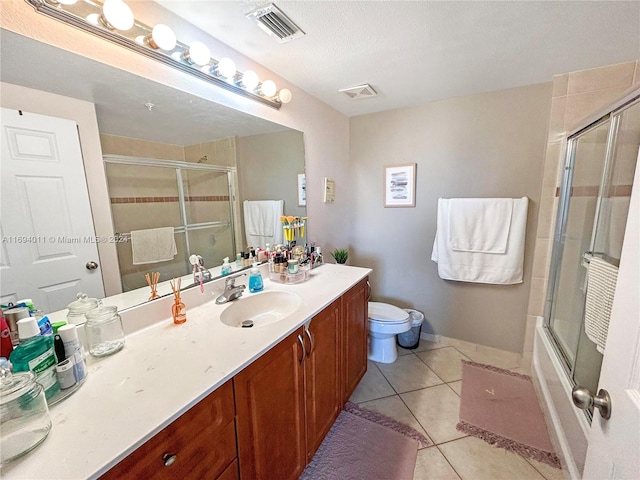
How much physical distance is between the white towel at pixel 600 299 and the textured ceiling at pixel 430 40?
1.12 m

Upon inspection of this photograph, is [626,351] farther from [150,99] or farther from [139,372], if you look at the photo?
[150,99]

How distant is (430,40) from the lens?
1364 mm

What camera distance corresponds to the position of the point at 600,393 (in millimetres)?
627

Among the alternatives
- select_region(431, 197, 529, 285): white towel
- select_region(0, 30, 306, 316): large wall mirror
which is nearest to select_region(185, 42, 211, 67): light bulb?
select_region(0, 30, 306, 316): large wall mirror

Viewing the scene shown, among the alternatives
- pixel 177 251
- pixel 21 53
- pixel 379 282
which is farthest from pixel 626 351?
pixel 379 282

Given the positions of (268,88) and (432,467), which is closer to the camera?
(432,467)

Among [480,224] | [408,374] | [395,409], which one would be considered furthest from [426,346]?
[480,224]

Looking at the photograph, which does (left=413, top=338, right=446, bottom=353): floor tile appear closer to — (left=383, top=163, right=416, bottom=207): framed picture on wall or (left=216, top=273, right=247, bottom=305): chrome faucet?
(left=383, top=163, right=416, bottom=207): framed picture on wall

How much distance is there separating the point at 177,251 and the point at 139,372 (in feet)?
1.92

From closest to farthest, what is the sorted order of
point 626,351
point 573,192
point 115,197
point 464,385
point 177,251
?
point 626,351 → point 115,197 → point 177,251 → point 573,192 → point 464,385

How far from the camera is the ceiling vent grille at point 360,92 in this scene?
190 centimetres

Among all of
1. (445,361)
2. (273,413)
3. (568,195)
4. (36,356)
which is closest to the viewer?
(36,356)

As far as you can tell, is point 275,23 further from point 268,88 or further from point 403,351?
point 403,351

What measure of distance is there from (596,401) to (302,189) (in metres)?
1.76
